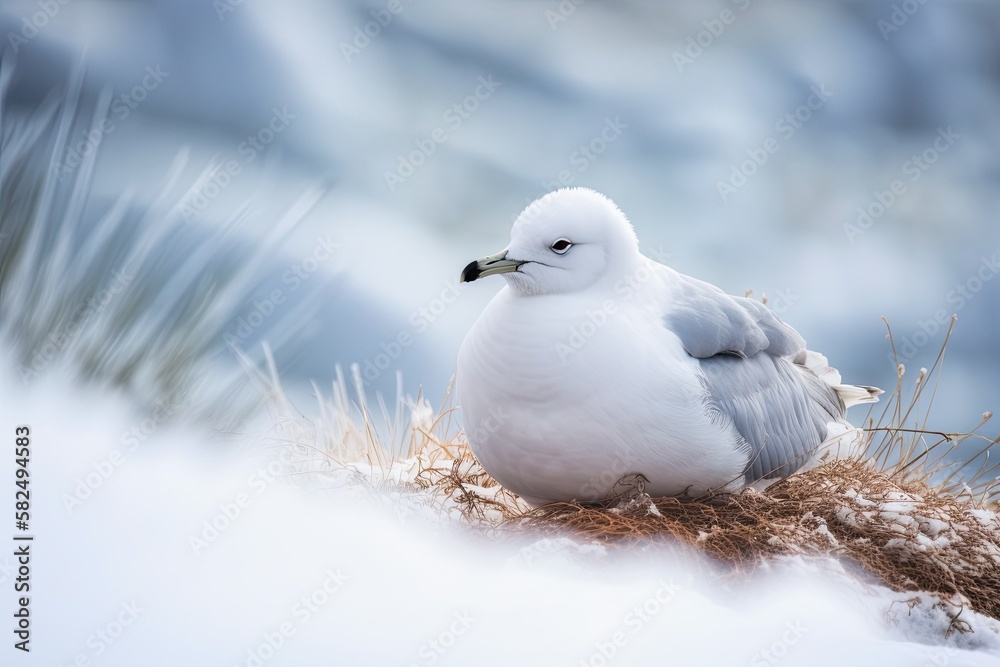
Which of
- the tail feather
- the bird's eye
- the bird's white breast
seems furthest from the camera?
the tail feather

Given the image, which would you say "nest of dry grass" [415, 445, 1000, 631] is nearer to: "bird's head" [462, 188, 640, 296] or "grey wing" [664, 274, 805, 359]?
"grey wing" [664, 274, 805, 359]

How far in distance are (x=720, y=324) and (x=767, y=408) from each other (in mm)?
396

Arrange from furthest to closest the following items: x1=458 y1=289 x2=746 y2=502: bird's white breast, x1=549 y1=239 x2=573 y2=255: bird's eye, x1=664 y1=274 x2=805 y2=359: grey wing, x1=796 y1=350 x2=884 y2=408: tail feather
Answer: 1. x1=796 y1=350 x2=884 y2=408: tail feather
2. x1=664 y1=274 x2=805 y2=359: grey wing
3. x1=549 y1=239 x2=573 y2=255: bird's eye
4. x1=458 y1=289 x2=746 y2=502: bird's white breast

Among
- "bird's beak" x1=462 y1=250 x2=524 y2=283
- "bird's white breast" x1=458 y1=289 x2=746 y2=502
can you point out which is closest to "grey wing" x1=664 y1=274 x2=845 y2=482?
"bird's white breast" x1=458 y1=289 x2=746 y2=502

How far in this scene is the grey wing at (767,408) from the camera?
3.45 metres

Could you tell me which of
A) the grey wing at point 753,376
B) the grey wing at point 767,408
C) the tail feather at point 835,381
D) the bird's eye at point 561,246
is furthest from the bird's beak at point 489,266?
the tail feather at point 835,381

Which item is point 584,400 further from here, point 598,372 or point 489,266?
point 489,266

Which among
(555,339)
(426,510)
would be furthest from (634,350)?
(426,510)

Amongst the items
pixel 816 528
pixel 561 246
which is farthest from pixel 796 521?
pixel 561 246

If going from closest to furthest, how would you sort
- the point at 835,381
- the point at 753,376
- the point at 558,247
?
the point at 558,247, the point at 753,376, the point at 835,381

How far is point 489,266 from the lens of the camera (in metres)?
3.20

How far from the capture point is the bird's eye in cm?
327

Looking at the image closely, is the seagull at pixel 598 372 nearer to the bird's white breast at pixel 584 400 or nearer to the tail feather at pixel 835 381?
the bird's white breast at pixel 584 400

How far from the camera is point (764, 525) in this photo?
3.33 metres
